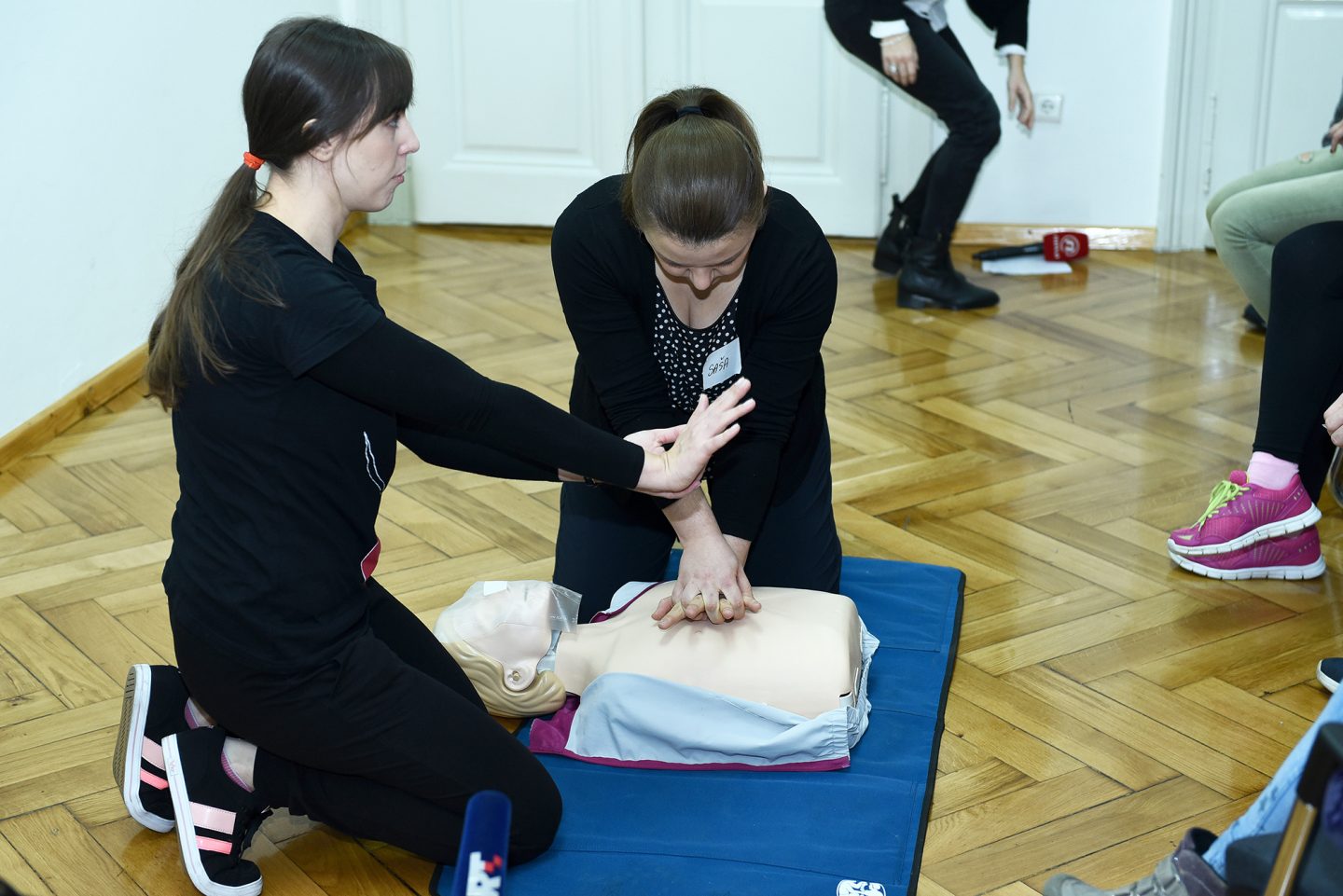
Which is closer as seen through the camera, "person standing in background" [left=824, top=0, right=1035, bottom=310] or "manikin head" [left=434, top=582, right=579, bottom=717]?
"manikin head" [left=434, top=582, right=579, bottom=717]

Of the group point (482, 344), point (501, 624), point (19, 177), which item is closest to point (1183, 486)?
point (501, 624)

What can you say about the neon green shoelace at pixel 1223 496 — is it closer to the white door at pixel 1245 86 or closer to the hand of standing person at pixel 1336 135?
the hand of standing person at pixel 1336 135

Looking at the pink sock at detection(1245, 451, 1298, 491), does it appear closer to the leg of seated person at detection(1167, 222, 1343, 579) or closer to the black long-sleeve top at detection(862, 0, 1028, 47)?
the leg of seated person at detection(1167, 222, 1343, 579)

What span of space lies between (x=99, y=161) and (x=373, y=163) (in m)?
1.86

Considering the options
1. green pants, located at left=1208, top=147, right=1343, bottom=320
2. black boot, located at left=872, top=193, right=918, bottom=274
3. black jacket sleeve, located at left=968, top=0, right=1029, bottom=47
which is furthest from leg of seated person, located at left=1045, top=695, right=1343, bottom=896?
black jacket sleeve, located at left=968, top=0, right=1029, bottom=47

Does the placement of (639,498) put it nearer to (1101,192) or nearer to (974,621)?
(974,621)

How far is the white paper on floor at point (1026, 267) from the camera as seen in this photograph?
3977mm

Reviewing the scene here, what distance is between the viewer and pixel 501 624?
→ 1.85 metres

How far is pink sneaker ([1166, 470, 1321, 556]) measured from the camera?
2193mm

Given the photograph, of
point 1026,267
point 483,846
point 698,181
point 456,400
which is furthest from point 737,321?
point 1026,267

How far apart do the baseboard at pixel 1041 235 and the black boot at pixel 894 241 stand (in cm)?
29

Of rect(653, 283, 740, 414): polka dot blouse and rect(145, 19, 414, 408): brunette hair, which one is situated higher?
rect(145, 19, 414, 408): brunette hair

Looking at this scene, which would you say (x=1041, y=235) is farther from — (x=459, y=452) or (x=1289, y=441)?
(x=459, y=452)

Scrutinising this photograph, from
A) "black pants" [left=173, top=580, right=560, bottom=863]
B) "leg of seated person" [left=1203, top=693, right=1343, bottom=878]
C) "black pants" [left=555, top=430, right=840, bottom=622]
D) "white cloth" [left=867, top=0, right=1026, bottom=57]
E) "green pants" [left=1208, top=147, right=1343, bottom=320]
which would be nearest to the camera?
"leg of seated person" [left=1203, top=693, right=1343, bottom=878]
